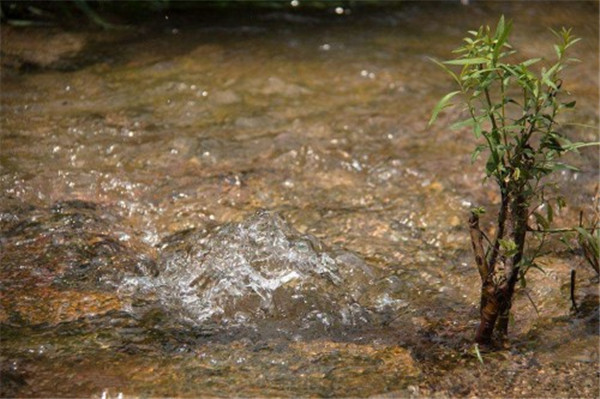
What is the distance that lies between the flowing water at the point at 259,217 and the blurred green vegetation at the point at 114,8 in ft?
0.35

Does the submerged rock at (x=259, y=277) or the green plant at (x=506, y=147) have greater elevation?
the green plant at (x=506, y=147)

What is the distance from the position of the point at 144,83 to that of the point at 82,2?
717 millimetres

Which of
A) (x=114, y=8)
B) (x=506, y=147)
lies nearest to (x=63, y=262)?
(x=506, y=147)

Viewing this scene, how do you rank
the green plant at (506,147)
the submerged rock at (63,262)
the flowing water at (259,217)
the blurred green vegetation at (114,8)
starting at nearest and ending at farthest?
the green plant at (506,147) → the flowing water at (259,217) → the submerged rock at (63,262) → the blurred green vegetation at (114,8)

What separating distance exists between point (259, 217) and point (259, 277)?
28cm

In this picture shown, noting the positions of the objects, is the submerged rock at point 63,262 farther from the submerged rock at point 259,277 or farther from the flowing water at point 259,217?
the submerged rock at point 259,277

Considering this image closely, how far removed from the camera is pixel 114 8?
13.8ft

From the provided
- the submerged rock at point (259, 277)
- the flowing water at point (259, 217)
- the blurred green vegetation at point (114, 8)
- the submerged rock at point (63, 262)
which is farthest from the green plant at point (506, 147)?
the blurred green vegetation at point (114, 8)

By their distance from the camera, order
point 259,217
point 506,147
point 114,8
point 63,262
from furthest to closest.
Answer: point 114,8 → point 259,217 → point 63,262 → point 506,147

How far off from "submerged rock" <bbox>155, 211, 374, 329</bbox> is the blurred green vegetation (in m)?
1.79

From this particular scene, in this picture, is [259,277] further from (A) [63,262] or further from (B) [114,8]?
(B) [114,8]

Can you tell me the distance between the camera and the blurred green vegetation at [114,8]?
4.04 meters

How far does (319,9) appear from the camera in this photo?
171 inches

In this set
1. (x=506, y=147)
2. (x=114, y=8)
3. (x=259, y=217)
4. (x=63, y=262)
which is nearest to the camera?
(x=506, y=147)
